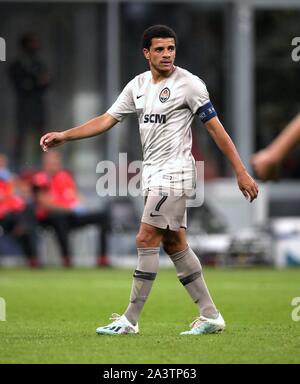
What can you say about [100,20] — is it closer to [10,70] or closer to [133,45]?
[133,45]

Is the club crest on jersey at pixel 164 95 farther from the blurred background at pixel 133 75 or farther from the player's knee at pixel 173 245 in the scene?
the blurred background at pixel 133 75

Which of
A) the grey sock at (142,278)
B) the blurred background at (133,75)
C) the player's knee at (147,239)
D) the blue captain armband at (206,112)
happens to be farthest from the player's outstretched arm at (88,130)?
the blurred background at (133,75)

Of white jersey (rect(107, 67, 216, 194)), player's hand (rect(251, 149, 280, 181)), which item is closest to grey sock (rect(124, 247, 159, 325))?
white jersey (rect(107, 67, 216, 194))

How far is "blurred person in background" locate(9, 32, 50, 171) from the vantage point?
22.9 meters

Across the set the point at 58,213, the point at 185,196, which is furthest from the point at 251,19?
the point at 185,196

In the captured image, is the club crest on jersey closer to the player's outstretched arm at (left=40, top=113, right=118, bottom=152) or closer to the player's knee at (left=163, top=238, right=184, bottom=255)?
the player's outstretched arm at (left=40, top=113, right=118, bottom=152)

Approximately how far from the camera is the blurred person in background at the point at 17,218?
65.4 feet

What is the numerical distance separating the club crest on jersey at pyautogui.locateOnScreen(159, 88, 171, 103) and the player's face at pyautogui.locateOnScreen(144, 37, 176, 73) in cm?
14

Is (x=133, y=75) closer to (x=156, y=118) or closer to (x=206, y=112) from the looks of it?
(x=156, y=118)

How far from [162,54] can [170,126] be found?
1.77 feet

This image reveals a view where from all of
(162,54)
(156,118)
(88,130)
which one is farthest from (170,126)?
(88,130)

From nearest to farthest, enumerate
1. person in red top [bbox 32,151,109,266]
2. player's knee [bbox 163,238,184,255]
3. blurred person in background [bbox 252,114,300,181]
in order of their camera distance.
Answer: blurred person in background [bbox 252,114,300,181] → player's knee [bbox 163,238,184,255] → person in red top [bbox 32,151,109,266]

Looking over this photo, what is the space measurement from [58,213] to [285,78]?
7.28 m
